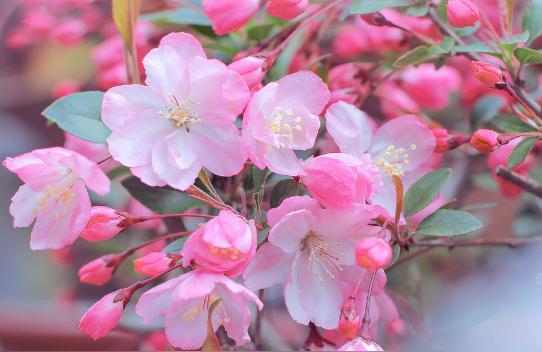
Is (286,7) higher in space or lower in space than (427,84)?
higher

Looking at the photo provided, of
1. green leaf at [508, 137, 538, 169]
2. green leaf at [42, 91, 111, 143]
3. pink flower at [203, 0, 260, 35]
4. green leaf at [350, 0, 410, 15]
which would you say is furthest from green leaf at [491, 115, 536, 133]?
green leaf at [42, 91, 111, 143]

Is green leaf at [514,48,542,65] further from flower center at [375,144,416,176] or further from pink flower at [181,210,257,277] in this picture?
pink flower at [181,210,257,277]

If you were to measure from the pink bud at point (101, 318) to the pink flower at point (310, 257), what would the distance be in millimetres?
108

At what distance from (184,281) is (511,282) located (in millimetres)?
1005

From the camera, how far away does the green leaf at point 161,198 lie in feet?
2.14

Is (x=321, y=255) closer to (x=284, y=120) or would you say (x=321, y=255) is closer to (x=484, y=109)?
(x=284, y=120)

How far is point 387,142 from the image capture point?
65 centimetres

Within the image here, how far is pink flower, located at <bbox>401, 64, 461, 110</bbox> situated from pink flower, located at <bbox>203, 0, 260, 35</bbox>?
40 centimetres

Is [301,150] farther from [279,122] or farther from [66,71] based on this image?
[66,71]

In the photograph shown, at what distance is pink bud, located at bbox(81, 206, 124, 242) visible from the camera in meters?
0.53

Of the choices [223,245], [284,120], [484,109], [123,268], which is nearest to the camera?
[223,245]

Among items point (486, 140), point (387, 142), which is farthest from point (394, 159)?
point (486, 140)

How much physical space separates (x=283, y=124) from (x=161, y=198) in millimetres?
169

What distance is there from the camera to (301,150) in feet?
1.92
